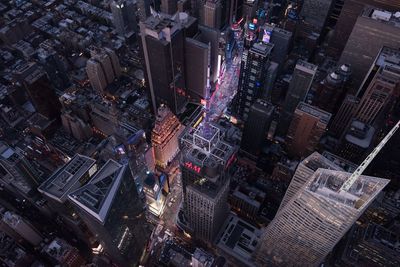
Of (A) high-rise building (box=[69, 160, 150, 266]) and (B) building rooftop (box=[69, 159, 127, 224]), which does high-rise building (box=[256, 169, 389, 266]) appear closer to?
(A) high-rise building (box=[69, 160, 150, 266])

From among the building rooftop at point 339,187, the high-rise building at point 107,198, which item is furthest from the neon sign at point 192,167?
the building rooftop at point 339,187

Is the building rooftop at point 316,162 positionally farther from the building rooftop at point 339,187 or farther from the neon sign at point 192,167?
the neon sign at point 192,167

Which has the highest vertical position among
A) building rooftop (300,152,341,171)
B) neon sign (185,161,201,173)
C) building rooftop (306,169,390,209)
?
building rooftop (306,169,390,209)

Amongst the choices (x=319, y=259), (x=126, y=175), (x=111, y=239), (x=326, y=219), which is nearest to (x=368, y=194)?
(x=326, y=219)

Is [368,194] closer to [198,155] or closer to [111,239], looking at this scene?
[198,155]

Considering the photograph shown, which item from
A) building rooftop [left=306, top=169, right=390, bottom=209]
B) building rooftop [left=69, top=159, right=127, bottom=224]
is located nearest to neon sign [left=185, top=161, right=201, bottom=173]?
building rooftop [left=69, top=159, right=127, bottom=224]
